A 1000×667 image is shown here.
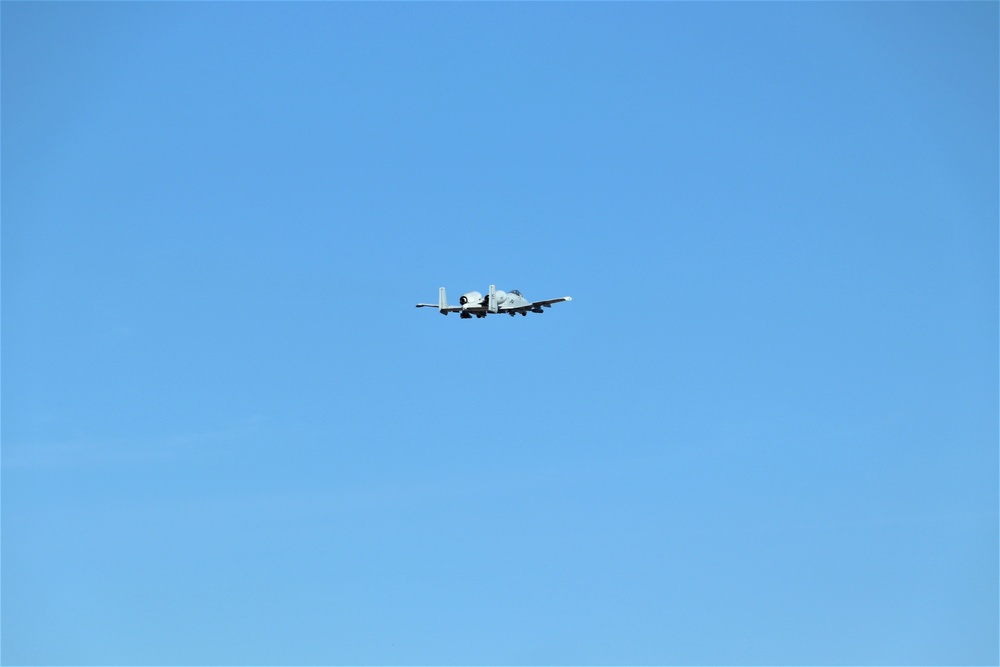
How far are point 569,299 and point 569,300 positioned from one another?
10 centimetres

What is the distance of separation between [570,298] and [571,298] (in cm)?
27

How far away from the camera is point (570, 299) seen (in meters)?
200

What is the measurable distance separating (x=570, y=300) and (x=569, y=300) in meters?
0.16

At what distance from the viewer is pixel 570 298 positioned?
19962 centimetres

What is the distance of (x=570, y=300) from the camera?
655 ft

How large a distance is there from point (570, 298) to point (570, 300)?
206 mm

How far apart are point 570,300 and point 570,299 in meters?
0.16

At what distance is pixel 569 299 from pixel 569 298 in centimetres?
16

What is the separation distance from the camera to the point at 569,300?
199750 mm

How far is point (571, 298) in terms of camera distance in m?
199

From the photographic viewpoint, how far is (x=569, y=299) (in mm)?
199750

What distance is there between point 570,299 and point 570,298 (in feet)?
0.54

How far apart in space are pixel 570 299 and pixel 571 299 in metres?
0.27
